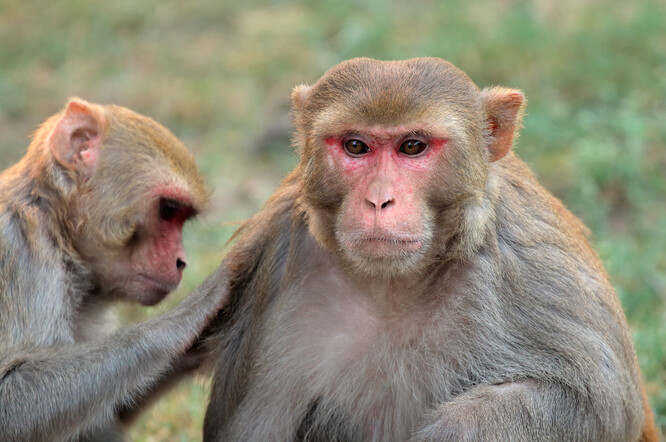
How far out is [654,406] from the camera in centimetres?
587

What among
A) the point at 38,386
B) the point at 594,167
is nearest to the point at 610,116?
the point at 594,167

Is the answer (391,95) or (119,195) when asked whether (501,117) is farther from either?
(119,195)

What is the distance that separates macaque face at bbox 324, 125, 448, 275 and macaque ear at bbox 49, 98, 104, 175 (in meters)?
1.63

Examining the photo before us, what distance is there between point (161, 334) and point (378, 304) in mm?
1102

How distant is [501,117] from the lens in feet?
14.2

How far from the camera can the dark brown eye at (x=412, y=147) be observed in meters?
4.05

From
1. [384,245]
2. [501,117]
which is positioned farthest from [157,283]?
[501,117]

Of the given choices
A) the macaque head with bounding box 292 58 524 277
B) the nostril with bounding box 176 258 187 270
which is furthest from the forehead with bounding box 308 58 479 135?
the nostril with bounding box 176 258 187 270

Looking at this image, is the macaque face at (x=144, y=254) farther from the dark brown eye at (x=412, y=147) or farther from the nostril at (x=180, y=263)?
the dark brown eye at (x=412, y=147)

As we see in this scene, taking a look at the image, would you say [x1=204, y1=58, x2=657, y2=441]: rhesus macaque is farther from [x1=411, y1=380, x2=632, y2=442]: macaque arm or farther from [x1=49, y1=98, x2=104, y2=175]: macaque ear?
[x1=49, y1=98, x2=104, y2=175]: macaque ear

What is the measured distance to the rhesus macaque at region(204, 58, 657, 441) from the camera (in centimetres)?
402

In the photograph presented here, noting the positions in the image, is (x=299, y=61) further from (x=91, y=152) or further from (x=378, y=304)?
(x=378, y=304)

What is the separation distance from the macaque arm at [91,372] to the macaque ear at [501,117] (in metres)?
1.46

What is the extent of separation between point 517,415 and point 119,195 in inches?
92.9
